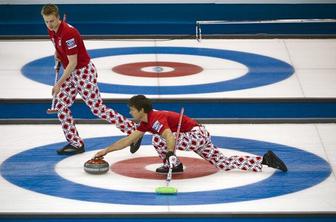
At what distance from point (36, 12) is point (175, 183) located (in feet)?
23.0

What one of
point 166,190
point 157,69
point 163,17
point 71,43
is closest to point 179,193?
point 166,190

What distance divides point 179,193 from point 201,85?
3844 millimetres

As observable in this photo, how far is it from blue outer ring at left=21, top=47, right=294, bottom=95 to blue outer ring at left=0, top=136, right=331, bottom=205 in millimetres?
1846

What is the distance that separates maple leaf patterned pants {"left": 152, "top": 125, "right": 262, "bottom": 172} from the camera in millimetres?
9883

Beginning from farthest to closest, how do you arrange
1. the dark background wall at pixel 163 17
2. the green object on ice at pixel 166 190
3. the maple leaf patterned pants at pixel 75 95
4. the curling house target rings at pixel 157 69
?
1. the dark background wall at pixel 163 17
2. the curling house target rings at pixel 157 69
3. the maple leaf patterned pants at pixel 75 95
4. the green object on ice at pixel 166 190

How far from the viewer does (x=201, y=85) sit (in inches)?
523

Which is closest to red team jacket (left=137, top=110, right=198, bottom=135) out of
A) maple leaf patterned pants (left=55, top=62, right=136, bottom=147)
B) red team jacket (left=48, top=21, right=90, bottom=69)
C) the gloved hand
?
the gloved hand

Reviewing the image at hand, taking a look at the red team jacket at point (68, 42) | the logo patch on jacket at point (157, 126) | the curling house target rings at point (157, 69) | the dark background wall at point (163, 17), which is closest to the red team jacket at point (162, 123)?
the logo patch on jacket at point (157, 126)

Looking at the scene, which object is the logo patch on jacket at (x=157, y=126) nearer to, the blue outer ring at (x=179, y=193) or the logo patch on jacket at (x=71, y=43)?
the blue outer ring at (x=179, y=193)

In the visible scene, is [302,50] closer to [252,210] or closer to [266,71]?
[266,71]

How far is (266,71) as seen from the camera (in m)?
14.1

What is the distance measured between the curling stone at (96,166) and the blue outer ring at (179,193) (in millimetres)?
250

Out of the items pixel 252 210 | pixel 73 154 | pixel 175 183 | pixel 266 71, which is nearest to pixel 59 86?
pixel 73 154

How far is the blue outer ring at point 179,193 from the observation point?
942 centimetres
